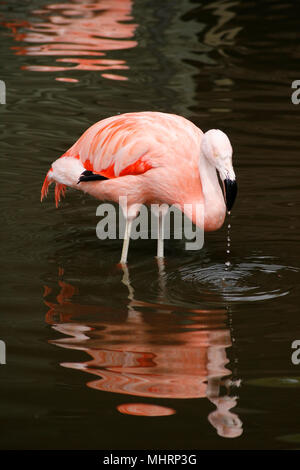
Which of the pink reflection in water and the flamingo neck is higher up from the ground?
the flamingo neck

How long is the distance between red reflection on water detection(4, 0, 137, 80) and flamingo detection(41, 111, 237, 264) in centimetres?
537

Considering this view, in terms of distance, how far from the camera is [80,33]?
1380 centimetres

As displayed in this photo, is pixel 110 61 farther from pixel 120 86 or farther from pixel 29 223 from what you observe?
pixel 29 223

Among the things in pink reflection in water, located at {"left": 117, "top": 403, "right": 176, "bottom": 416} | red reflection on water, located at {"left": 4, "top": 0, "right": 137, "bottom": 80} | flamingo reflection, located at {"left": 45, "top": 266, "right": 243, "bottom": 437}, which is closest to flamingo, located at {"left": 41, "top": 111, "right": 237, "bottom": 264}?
flamingo reflection, located at {"left": 45, "top": 266, "right": 243, "bottom": 437}

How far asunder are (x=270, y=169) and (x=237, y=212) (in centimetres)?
105

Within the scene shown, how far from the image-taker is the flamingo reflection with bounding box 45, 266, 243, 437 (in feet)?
13.9

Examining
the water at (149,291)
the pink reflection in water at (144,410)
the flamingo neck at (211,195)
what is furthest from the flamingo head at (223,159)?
the pink reflection in water at (144,410)

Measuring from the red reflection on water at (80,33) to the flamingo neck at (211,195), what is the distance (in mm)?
6036

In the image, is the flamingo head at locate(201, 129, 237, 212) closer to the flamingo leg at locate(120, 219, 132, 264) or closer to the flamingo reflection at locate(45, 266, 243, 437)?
the flamingo reflection at locate(45, 266, 243, 437)

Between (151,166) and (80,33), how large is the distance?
837 cm

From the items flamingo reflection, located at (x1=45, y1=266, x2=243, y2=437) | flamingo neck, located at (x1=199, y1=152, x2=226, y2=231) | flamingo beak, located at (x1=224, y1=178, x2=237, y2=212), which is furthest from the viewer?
flamingo neck, located at (x1=199, y1=152, x2=226, y2=231)

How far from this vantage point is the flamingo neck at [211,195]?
5660 millimetres

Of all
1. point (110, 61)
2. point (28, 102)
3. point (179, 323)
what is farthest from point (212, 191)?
point (110, 61)

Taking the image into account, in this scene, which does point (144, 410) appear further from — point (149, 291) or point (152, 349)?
point (149, 291)
